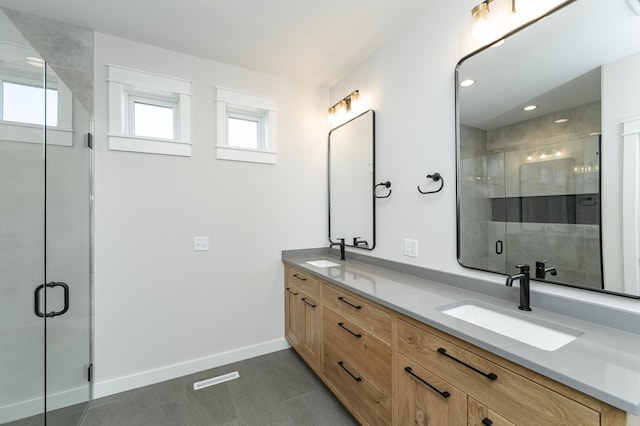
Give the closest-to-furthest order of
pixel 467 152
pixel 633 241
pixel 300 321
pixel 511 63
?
pixel 633 241 < pixel 511 63 < pixel 467 152 < pixel 300 321

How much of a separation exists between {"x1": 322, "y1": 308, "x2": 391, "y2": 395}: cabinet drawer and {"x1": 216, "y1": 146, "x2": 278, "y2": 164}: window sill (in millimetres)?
1553

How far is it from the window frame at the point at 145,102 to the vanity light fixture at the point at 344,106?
1.40 m

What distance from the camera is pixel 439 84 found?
5.86ft

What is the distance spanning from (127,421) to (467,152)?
283 centimetres

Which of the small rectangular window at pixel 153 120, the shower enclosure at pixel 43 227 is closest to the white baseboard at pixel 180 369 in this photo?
the shower enclosure at pixel 43 227

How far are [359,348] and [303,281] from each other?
2.80ft

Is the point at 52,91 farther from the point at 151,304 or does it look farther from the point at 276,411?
the point at 276,411

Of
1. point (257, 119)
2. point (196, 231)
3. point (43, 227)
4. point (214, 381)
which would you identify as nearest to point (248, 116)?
point (257, 119)

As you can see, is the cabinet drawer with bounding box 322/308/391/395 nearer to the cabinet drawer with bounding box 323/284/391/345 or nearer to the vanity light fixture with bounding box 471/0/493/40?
the cabinet drawer with bounding box 323/284/391/345

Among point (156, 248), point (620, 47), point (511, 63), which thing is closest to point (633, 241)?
point (620, 47)

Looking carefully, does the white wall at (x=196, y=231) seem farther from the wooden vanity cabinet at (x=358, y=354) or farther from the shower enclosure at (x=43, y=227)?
the wooden vanity cabinet at (x=358, y=354)

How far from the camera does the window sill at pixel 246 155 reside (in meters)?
2.50

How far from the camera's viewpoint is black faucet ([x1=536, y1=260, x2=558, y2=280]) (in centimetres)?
125

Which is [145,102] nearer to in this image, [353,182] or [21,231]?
[21,231]
